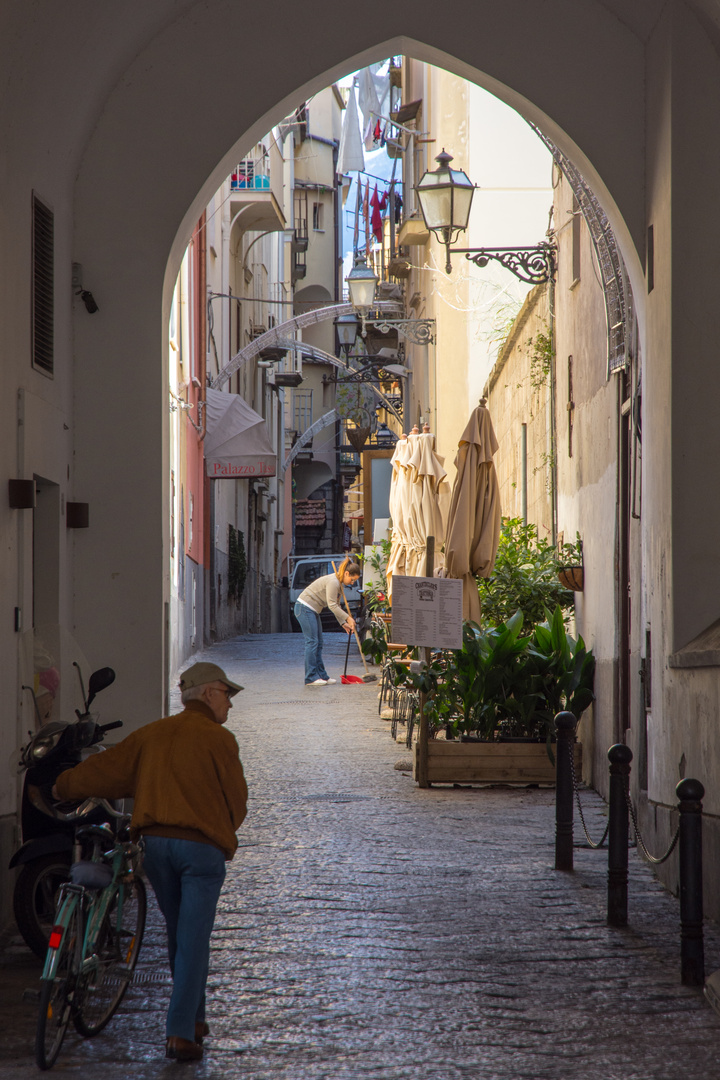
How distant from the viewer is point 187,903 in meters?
4.35

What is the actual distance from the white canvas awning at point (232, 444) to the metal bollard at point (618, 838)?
16641 mm

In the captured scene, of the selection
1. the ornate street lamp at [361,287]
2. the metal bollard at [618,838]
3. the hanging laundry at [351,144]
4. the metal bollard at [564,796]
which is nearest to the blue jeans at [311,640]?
the ornate street lamp at [361,287]

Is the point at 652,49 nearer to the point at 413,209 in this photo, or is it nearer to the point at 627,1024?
the point at 627,1024

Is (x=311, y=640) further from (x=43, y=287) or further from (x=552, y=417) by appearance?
(x=43, y=287)

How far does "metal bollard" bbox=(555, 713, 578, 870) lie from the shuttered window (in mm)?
3397

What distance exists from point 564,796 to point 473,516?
516cm

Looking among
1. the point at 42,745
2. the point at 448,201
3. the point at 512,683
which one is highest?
the point at 448,201

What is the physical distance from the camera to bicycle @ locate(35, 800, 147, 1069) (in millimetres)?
4176

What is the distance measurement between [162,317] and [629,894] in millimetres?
4201

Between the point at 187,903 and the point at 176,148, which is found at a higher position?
the point at 176,148

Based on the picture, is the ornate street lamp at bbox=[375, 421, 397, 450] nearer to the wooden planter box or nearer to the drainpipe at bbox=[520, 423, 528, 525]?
the drainpipe at bbox=[520, 423, 528, 525]

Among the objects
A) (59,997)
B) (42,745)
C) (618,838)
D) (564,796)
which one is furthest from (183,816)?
(564,796)

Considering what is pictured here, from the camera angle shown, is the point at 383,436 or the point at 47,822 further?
the point at 383,436

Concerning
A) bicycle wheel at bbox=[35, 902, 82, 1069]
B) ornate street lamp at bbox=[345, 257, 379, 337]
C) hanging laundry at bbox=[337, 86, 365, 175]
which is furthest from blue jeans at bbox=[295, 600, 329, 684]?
hanging laundry at bbox=[337, 86, 365, 175]
